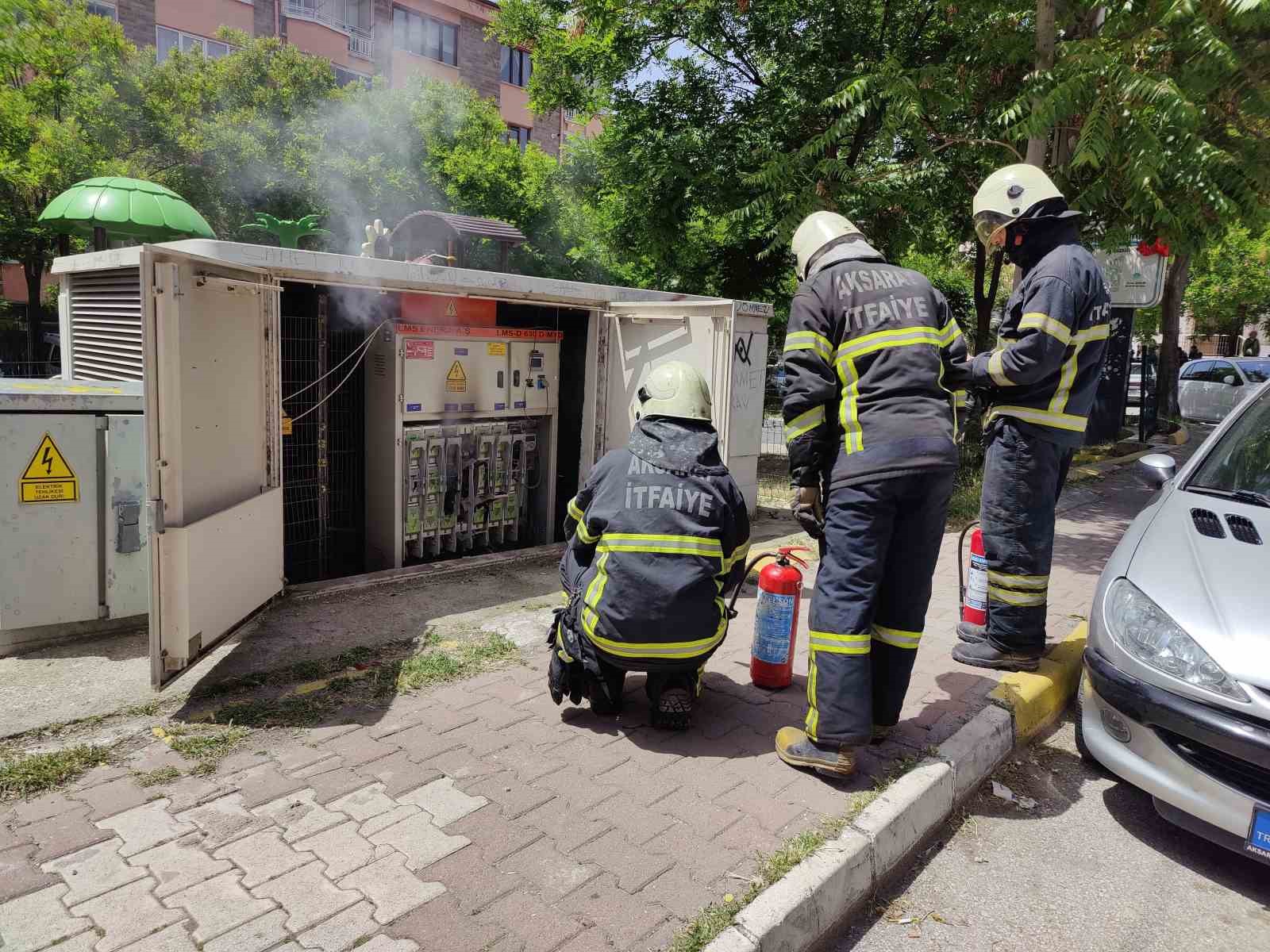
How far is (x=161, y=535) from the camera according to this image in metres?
3.80

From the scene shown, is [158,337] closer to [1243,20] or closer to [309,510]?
[309,510]

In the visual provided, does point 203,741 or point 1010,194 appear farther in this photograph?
point 1010,194

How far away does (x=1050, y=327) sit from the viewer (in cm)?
395

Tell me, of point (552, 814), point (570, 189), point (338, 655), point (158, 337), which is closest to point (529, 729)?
point (552, 814)

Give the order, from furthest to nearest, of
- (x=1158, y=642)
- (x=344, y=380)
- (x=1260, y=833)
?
(x=344, y=380) → (x=1158, y=642) → (x=1260, y=833)

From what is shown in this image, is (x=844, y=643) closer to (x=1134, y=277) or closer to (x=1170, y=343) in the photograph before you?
(x=1134, y=277)

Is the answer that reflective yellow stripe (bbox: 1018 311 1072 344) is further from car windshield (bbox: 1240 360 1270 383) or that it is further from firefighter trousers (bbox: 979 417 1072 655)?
car windshield (bbox: 1240 360 1270 383)

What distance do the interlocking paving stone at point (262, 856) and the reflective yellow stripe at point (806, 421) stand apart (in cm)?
232

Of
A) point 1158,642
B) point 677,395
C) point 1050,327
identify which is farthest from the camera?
point 1050,327

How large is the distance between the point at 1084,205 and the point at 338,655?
25.3 ft

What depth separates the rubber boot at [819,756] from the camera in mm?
3322

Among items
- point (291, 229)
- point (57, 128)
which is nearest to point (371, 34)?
point (57, 128)

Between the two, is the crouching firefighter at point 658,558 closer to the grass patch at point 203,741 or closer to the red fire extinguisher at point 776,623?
the red fire extinguisher at point 776,623

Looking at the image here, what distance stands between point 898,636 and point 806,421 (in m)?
0.94
